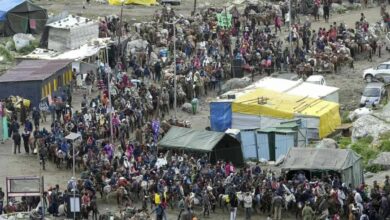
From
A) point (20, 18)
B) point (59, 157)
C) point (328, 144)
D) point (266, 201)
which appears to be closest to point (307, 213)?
point (266, 201)

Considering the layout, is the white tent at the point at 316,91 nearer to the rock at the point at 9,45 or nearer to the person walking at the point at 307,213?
the person walking at the point at 307,213

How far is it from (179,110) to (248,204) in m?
15.1

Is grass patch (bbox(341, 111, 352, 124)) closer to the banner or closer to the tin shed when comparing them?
the tin shed

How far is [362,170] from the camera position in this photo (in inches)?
1912

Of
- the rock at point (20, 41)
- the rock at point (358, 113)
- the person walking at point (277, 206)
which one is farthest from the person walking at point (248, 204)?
the rock at point (20, 41)

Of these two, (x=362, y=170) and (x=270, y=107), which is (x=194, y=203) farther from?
(x=270, y=107)

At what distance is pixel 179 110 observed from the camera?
6028 cm

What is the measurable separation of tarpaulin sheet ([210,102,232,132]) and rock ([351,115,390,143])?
525 cm

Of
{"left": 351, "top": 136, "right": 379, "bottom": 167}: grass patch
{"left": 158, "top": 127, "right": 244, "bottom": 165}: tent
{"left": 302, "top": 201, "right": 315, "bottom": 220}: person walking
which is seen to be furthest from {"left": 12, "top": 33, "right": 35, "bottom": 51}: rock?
{"left": 302, "top": 201, "right": 315, "bottom": 220}: person walking

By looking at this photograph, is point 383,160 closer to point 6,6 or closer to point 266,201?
point 266,201

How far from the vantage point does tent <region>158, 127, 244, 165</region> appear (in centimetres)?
5153

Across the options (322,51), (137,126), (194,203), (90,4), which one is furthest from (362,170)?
(90,4)

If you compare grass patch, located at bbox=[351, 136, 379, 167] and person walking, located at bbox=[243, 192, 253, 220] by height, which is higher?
grass patch, located at bbox=[351, 136, 379, 167]

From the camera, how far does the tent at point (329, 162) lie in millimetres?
47250
